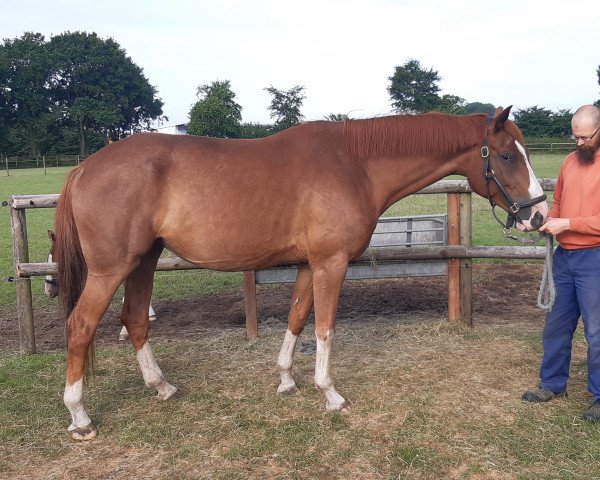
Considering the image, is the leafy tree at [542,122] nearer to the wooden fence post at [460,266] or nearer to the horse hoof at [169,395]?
the wooden fence post at [460,266]

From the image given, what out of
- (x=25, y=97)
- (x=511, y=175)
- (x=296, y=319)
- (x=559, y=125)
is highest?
(x=25, y=97)

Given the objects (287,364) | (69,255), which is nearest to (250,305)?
(287,364)

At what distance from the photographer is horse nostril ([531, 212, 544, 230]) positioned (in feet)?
11.6

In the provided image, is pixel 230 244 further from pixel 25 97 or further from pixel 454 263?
pixel 25 97

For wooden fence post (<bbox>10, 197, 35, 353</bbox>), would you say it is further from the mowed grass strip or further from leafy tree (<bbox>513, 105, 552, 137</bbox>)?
leafy tree (<bbox>513, 105, 552, 137</bbox>)

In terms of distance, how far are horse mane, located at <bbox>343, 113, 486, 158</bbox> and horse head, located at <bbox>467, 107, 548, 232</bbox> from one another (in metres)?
0.16

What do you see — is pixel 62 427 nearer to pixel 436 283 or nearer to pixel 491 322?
pixel 491 322

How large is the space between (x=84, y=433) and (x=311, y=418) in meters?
1.58

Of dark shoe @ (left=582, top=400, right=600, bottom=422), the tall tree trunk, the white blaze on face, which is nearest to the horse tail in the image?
the white blaze on face

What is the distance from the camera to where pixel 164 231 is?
356 cm

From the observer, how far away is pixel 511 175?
3.65 m

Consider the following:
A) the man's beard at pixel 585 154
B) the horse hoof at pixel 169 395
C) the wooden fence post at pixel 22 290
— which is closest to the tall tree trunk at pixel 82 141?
the wooden fence post at pixel 22 290

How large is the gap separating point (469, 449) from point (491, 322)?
2.99m

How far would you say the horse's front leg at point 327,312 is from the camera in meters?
3.69
